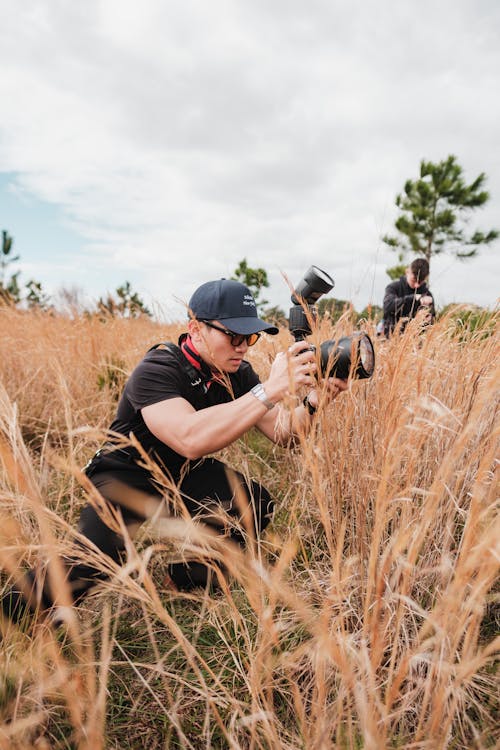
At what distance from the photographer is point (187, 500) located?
5.82 ft

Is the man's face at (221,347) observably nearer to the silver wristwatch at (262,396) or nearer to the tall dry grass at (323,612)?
the silver wristwatch at (262,396)

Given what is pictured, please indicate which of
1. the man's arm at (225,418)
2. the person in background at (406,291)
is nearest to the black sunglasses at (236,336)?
the man's arm at (225,418)

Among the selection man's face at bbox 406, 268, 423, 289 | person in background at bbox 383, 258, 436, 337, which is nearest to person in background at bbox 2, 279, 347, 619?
person in background at bbox 383, 258, 436, 337

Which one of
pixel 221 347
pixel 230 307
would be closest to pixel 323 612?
pixel 221 347

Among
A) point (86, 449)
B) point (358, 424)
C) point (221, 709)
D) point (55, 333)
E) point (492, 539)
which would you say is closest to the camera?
point (492, 539)

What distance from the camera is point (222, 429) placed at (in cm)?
143

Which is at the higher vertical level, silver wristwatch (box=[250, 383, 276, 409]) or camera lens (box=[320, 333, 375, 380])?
camera lens (box=[320, 333, 375, 380])

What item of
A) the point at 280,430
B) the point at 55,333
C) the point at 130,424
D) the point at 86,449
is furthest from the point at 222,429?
the point at 55,333

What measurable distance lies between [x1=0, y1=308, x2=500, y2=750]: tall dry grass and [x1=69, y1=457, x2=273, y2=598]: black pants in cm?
10

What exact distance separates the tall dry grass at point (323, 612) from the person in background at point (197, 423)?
11 cm

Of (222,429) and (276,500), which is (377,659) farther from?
(276,500)

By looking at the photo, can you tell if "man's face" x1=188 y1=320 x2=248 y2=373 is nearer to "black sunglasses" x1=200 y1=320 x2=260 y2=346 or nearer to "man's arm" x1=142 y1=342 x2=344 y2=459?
"black sunglasses" x1=200 y1=320 x2=260 y2=346

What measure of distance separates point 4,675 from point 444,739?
2.78ft

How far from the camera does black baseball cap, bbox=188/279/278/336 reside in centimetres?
174
